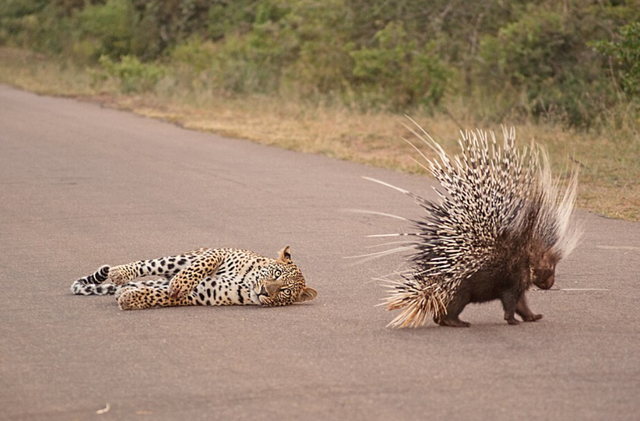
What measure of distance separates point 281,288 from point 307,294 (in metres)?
0.23

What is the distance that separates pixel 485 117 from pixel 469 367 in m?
14.6

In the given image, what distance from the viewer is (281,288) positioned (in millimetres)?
7191

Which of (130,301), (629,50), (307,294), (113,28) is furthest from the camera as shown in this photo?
(113,28)

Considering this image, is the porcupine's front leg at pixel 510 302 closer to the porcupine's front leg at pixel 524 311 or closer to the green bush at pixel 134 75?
the porcupine's front leg at pixel 524 311

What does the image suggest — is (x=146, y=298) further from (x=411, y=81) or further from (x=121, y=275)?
(x=411, y=81)

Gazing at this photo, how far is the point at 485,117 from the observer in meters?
19.7

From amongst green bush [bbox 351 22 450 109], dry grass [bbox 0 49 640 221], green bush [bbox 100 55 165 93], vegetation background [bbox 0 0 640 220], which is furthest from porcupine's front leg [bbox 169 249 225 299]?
green bush [bbox 100 55 165 93]

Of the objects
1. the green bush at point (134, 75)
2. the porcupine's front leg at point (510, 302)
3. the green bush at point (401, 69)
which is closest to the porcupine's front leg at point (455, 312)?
the porcupine's front leg at point (510, 302)

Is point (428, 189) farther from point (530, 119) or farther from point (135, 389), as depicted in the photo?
point (135, 389)

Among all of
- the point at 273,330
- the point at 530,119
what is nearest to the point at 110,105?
the point at 530,119

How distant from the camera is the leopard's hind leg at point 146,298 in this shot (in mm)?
7086

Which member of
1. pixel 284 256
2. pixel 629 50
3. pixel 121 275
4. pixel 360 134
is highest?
pixel 629 50

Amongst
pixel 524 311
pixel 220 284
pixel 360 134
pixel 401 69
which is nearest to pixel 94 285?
pixel 220 284

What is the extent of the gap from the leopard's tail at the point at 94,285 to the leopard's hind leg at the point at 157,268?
5cm
